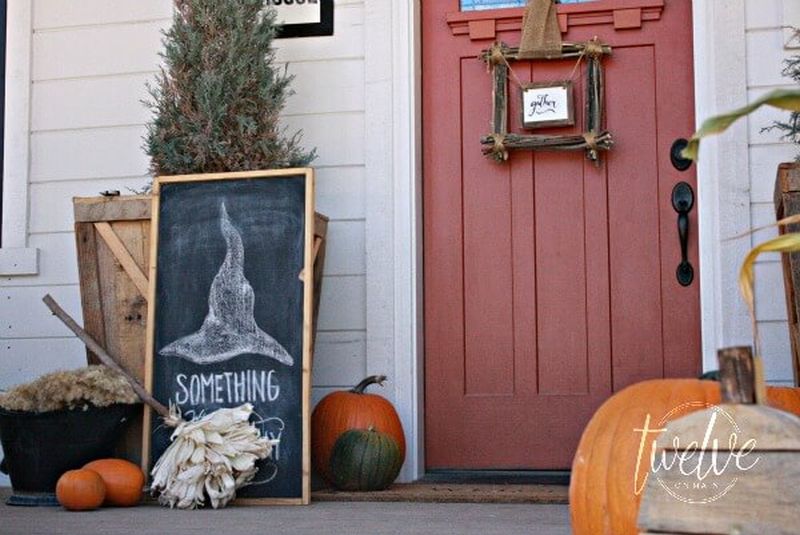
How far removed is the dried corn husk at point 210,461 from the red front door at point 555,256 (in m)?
0.91

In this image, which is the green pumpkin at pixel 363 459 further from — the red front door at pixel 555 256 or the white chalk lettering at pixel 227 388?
the red front door at pixel 555 256

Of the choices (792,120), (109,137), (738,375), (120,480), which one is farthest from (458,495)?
(738,375)

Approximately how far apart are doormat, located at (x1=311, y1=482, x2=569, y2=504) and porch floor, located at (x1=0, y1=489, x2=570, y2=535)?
0.05 metres

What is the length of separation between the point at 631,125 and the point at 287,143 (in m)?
1.24

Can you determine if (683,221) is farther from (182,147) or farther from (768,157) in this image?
(182,147)

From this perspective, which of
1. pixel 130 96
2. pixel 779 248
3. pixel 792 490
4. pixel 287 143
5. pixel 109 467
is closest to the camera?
pixel 792 490

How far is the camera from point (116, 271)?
402 centimetres

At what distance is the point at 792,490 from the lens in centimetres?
126

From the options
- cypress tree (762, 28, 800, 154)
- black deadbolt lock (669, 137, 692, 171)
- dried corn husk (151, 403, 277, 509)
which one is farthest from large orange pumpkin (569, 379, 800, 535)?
black deadbolt lock (669, 137, 692, 171)

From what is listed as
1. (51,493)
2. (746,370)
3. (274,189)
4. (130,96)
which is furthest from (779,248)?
(130,96)

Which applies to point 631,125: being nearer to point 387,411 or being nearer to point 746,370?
point 387,411

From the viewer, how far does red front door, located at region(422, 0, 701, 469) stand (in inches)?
163

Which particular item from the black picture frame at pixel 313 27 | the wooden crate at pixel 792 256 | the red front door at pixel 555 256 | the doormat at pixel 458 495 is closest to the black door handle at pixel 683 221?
the red front door at pixel 555 256

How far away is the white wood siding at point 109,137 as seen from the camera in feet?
14.1
